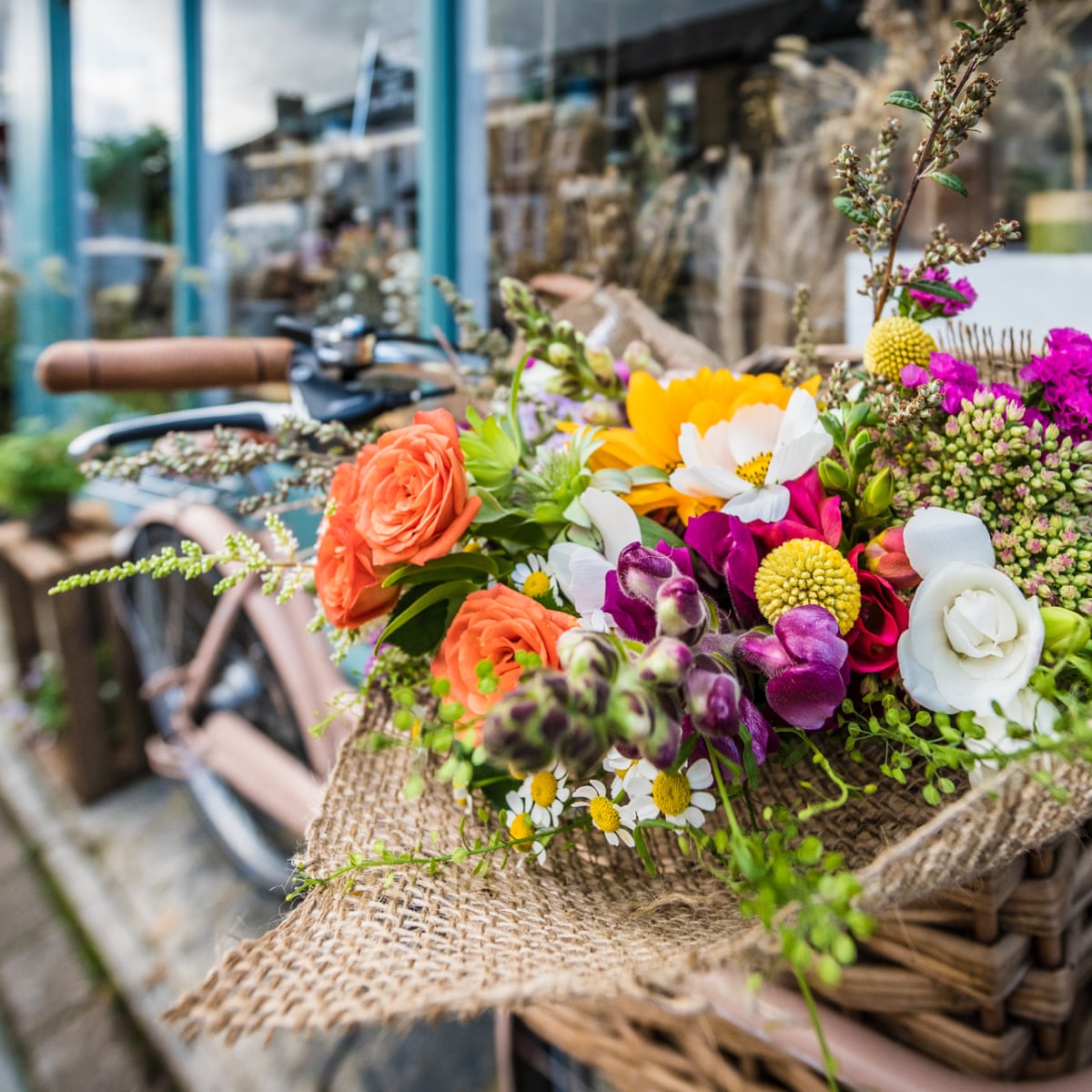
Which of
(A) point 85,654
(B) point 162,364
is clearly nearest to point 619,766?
(B) point 162,364

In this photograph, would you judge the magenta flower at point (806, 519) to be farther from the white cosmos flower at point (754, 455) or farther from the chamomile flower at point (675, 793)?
the chamomile flower at point (675, 793)

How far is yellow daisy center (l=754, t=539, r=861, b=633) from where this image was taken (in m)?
0.47

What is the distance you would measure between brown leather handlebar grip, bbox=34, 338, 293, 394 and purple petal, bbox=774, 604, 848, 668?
88cm

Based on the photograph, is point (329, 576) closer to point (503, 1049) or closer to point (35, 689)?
point (503, 1049)

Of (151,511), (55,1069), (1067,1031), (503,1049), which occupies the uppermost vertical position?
(151,511)

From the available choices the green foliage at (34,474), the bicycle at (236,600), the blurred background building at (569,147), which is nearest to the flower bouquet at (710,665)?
the bicycle at (236,600)

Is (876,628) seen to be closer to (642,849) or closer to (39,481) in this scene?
(642,849)

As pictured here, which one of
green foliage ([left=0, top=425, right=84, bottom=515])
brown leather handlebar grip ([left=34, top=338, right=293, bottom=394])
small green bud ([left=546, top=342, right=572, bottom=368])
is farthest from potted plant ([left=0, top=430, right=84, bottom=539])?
small green bud ([left=546, top=342, right=572, bottom=368])

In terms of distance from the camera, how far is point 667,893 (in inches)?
20.5

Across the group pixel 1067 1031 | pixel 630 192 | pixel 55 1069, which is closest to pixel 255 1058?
pixel 55 1069

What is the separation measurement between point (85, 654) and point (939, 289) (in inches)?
98.7

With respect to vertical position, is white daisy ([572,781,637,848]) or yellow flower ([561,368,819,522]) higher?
yellow flower ([561,368,819,522])

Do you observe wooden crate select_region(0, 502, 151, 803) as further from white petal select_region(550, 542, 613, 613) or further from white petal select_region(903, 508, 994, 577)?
white petal select_region(903, 508, 994, 577)

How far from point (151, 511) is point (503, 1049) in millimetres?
1305
